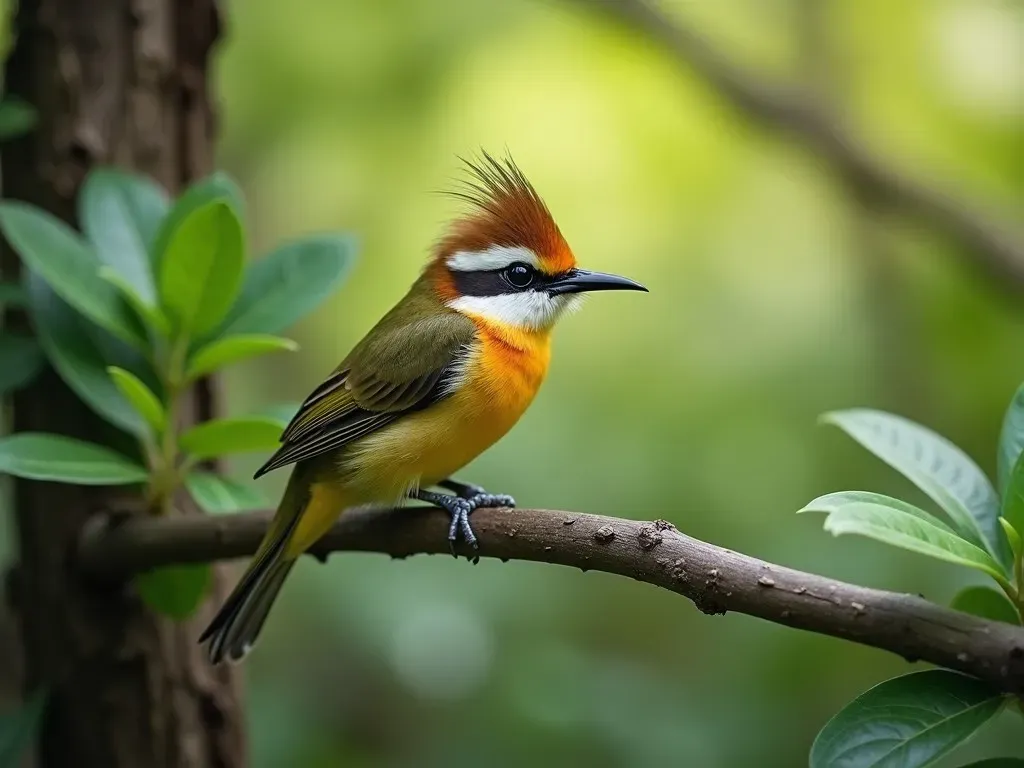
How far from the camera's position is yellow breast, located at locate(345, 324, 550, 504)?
2680mm

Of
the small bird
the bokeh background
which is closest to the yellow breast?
the small bird

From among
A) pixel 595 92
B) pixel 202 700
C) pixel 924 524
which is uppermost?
pixel 595 92

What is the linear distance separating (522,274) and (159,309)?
1038mm

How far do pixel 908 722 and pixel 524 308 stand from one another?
71.5 inches

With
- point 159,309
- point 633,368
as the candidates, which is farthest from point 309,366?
point 159,309

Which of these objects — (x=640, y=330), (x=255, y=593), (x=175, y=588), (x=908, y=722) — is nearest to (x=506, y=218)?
(x=255, y=593)

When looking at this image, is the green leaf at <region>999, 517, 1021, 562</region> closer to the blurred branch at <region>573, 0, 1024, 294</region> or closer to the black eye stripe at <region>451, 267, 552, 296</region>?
Result: the black eye stripe at <region>451, 267, 552, 296</region>

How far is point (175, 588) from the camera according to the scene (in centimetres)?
262

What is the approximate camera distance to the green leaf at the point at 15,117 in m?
2.85

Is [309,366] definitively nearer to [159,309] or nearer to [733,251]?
[733,251]

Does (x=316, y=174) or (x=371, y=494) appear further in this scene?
(x=316, y=174)

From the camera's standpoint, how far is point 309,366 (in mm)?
6219

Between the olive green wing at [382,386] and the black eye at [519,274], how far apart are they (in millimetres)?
231

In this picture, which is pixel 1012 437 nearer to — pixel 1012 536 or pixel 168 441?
pixel 1012 536
